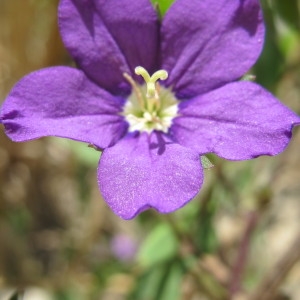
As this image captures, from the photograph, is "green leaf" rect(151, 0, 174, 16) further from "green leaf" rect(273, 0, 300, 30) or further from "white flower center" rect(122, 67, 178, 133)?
"green leaf" rect(273, 0, 300, 30)

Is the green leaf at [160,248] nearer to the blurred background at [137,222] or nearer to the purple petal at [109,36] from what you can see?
the blurred background at [137,222]

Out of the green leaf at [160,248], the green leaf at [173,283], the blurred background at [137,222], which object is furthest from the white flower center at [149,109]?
the green leaf at [173,283]

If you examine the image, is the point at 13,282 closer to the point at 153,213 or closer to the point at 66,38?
the point at 153,213

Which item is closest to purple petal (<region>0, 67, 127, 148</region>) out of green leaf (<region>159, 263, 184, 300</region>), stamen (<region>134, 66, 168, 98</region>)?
stamen (<region>134, 66, 168, 98</region>)

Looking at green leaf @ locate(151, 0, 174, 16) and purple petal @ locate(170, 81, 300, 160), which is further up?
green leaf @ locate(151, 0, 174, 16)

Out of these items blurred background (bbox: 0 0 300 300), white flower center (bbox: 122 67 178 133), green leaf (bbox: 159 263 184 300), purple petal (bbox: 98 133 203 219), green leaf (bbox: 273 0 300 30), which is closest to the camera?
purple petal (bbox: 98 133 203 219)
